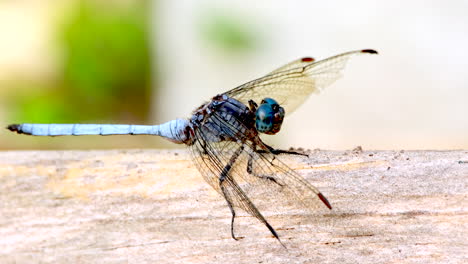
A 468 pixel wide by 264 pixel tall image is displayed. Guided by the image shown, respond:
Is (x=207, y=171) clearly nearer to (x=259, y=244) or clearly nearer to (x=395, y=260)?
(x=259, y=244)

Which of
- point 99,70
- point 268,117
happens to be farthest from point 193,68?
point 268,117

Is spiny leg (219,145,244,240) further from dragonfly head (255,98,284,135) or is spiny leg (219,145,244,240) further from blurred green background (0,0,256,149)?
blurred green background (0,0,256,149)

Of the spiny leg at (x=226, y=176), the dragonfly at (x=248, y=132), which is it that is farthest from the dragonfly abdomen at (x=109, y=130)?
the spiny leg at (x=226, y=176)

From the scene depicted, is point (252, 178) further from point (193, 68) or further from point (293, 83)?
point (193, 68)

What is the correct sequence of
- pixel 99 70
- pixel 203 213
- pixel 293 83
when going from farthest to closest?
pixel 99 70 → pixel 293 83 → pixel 203 213

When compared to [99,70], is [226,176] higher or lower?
lower

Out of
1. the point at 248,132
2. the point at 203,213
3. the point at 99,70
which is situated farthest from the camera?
the point at 99,70
